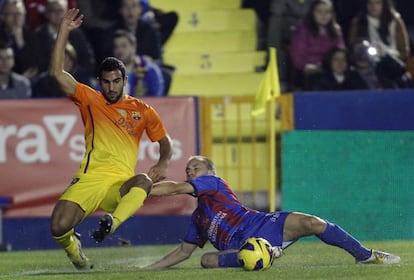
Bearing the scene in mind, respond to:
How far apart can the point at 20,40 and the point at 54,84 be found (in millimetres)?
1017

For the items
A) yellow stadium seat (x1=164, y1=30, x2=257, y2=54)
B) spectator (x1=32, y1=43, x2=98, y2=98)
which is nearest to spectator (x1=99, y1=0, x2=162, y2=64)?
spectator (x1=32, y1=43, x2=98, y2=98)

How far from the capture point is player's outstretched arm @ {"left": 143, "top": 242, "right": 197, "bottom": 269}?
1175 centimetres

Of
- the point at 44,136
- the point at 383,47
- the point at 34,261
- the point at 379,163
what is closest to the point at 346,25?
the point at 383,47

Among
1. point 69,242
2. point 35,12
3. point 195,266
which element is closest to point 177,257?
point 195,266

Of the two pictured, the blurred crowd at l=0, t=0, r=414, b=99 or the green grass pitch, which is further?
the blurred crowd at l=0, t=0, r=414, b=99

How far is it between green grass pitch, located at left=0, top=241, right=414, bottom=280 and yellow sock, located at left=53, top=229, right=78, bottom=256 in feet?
0.59

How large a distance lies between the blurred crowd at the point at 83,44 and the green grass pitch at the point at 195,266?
2.71 metres

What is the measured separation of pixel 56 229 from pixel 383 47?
7.77m

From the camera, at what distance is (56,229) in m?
11.8

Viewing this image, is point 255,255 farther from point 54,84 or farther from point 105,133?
point 54,84

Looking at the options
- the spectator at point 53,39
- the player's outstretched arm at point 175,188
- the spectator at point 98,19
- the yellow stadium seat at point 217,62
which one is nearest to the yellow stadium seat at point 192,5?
the yellow stadium seat at point 217,62

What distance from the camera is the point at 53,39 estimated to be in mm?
17625

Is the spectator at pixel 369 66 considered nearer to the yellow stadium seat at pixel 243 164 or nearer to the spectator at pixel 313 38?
the spectator at pixel 313 38

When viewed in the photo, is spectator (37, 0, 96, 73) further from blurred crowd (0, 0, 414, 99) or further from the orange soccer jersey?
the orange soccer jersey
